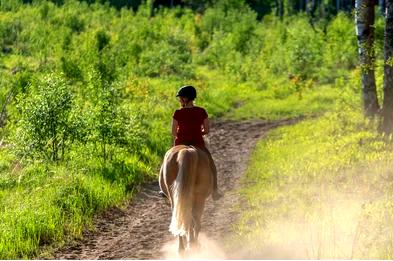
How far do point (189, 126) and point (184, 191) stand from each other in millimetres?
957

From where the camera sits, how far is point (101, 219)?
33.3ft

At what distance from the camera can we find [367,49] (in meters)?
13.8

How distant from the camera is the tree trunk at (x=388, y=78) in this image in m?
12.9

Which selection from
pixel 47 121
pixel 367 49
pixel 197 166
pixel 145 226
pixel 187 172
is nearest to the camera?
pixel 187 172

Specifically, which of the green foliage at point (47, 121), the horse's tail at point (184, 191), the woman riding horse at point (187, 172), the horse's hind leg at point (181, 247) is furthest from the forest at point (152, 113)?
the horse's tail at point (184, 191)

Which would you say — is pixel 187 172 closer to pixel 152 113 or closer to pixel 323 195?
pixel 323 195

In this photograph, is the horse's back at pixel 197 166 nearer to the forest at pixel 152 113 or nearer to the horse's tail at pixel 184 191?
the horse's tail at pixel 184 191

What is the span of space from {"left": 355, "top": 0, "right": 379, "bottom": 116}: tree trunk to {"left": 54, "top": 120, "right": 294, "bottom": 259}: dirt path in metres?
3.57

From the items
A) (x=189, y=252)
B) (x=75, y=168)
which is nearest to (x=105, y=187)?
(x=75, y=168)

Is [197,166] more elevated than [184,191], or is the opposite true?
[197,166]

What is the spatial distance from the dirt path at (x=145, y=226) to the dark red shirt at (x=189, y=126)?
167 centimetres

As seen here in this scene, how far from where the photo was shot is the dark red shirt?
317 inches

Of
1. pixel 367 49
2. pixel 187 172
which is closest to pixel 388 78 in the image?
pixel 367 49

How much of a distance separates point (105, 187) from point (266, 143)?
6550mm
